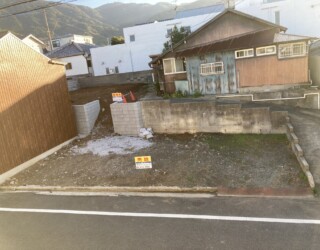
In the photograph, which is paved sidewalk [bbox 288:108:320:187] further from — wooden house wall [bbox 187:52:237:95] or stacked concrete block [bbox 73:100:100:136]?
stacked concrete block [bbox 73:100:100:136]

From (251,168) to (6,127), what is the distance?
35.6 feet

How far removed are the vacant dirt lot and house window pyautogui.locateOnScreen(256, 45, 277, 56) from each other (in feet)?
21.1

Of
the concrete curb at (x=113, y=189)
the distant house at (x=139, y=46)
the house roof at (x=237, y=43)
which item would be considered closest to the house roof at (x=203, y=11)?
the distant house at (x=139, y=46)

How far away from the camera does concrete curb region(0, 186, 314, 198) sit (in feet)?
28.8

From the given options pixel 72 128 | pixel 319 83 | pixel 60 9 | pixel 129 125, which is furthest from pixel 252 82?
pixel 60 9

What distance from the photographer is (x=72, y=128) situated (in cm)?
1727

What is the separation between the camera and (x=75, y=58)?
38344mm

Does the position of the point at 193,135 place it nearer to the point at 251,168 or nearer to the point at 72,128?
the point at 251,168

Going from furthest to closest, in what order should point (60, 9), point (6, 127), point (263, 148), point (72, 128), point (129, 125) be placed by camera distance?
point (60, 9) → point (72, 128) → point (129, 125) → point (6, 127) → point (263, 148)

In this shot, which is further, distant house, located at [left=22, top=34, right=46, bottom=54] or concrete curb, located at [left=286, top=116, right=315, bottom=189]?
distant house, located at [left=22, top=34, right=46, bottom=54]

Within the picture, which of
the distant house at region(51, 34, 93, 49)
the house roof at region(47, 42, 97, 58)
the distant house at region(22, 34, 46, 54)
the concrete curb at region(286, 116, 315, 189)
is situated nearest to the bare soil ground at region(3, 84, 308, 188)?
the concrete curb at region(286, 116, 315, 189)

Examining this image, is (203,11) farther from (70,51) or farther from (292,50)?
(292,50)

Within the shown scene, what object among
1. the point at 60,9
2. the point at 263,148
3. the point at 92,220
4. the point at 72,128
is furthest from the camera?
the point at 60,9

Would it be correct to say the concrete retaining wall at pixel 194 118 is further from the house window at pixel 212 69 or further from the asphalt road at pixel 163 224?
the asphalt road at pixel 163 224
